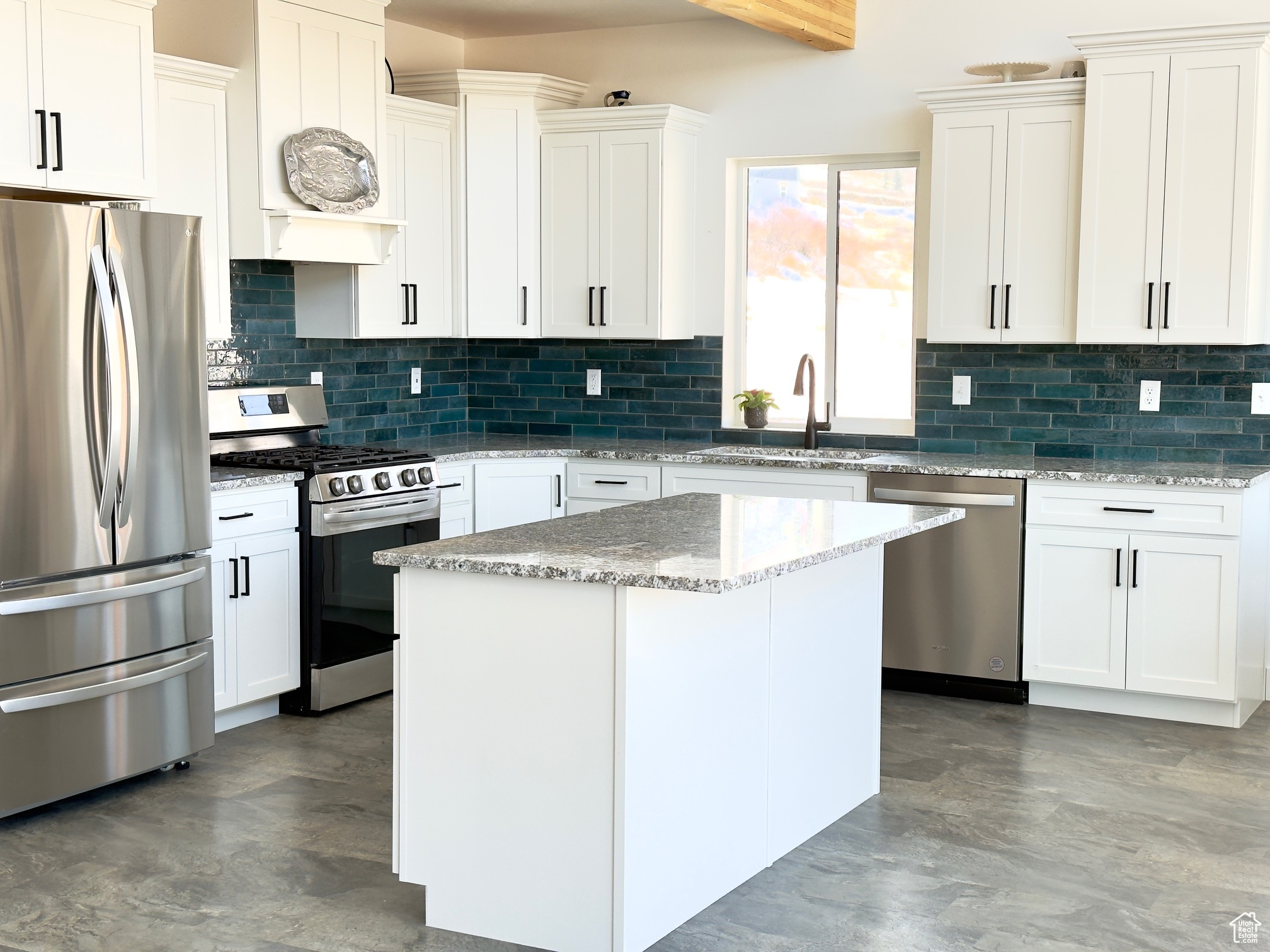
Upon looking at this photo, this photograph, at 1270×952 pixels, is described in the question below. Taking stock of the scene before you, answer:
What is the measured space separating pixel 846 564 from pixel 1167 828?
1154 millimetres

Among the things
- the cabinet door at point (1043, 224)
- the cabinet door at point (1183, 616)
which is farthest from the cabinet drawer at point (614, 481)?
the cabinet door at point (1183, 616)

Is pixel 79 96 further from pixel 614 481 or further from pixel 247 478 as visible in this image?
pixel 614 481

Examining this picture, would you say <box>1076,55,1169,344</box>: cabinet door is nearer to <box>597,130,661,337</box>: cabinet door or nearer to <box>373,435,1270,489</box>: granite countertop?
<box>373,435,1270,489</box>: granite countertop

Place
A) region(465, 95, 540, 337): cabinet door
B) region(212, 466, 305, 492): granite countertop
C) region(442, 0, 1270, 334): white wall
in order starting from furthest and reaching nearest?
region(465, 95, 540, 337): cabinet door, region(442, 0, 1270, 334): white wall, region(212, 466, 305, 492): granite countertop

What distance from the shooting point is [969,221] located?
17.3 feet

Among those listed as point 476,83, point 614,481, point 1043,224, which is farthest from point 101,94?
point 1043,224

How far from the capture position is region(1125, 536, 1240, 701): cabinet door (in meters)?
4.67

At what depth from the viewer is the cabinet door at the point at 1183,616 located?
467 centimetres

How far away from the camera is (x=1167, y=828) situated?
370cm

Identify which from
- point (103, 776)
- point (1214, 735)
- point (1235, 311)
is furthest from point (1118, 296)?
point (103, 776)

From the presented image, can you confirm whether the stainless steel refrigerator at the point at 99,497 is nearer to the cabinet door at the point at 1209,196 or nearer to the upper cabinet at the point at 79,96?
Answer: the upper cabinet at the point at 79,96

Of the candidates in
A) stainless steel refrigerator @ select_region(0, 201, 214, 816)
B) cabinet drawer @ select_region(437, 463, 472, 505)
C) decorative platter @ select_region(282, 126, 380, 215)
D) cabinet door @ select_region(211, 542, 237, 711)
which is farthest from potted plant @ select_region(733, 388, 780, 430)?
stainless steel refrigerator @ select_region(0, 201, 214, 816)

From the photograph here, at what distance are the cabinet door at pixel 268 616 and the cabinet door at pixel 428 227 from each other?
55.2 inches

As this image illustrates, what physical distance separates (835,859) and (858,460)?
214 cm
